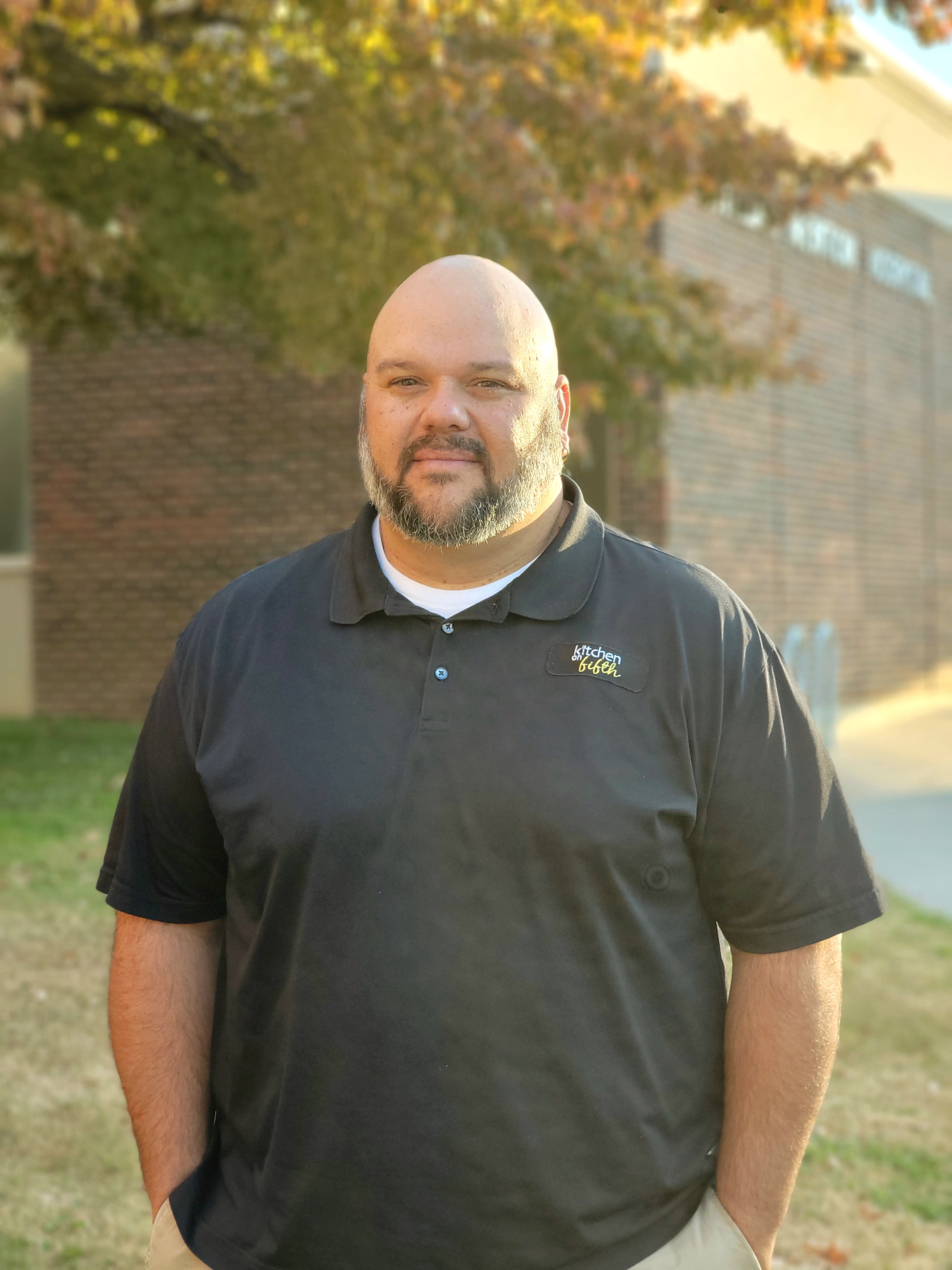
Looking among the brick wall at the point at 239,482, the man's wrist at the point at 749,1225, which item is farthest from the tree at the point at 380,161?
the man's wrist at the point at 749,1225

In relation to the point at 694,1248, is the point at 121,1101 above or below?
below

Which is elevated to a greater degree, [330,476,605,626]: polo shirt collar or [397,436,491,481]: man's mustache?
[397,436,491,481]: man's mustache

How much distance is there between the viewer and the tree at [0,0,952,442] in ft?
25.0

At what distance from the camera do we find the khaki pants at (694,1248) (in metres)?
1.99

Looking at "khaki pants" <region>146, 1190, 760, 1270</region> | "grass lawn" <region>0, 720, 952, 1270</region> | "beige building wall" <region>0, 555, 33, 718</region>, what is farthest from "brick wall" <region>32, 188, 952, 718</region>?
"khaki pants" <region>146, 1190, 760, 1270</region>

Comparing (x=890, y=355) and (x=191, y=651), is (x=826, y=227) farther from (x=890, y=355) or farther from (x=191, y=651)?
(x=191, y=651)

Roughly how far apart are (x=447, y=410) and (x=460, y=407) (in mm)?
22

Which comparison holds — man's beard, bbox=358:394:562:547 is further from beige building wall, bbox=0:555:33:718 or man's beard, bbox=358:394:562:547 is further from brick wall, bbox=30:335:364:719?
beige building wall, bbox=0:555:33:718

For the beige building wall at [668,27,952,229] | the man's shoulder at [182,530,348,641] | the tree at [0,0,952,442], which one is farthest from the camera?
the beige building wall at [668,27,952,229]

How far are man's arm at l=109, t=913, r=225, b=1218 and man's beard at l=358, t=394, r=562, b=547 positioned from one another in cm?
72

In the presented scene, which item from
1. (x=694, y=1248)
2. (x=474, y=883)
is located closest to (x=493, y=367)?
(x=474, y=883)

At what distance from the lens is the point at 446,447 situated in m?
2.10

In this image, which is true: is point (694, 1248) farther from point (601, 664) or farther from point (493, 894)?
point (601, 664)

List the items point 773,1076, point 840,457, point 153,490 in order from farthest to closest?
point 840,457, point 153,490, point 773,1076
